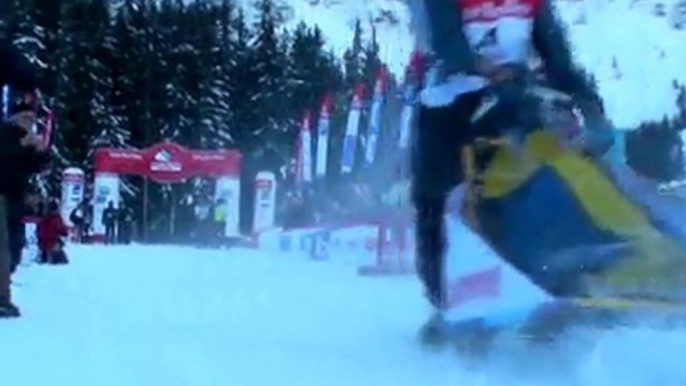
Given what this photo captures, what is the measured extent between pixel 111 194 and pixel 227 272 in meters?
13.4

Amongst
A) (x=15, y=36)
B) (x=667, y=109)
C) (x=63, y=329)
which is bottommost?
(x=63, y=329)

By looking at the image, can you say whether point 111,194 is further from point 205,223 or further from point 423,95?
point 423,95

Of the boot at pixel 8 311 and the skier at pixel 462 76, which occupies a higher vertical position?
the skier at pixel 462 76

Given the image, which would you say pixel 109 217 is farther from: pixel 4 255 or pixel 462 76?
pixel 462 76

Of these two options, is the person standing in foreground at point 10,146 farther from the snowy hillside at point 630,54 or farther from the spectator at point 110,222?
the spectator at point 110,222

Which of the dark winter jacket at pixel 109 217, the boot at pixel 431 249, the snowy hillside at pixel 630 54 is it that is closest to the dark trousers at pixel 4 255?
the boot at pixel 431 249

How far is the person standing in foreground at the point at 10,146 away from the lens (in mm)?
6246

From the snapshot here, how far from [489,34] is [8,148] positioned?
238 centimetres

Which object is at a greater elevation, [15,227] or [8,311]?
[15,227]

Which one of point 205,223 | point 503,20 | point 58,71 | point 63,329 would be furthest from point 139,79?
point 503,20

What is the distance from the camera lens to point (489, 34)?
461 cm

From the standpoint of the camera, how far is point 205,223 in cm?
1458

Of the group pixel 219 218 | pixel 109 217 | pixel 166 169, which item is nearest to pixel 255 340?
pixel 219 218

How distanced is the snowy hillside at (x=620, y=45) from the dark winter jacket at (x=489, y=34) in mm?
48
